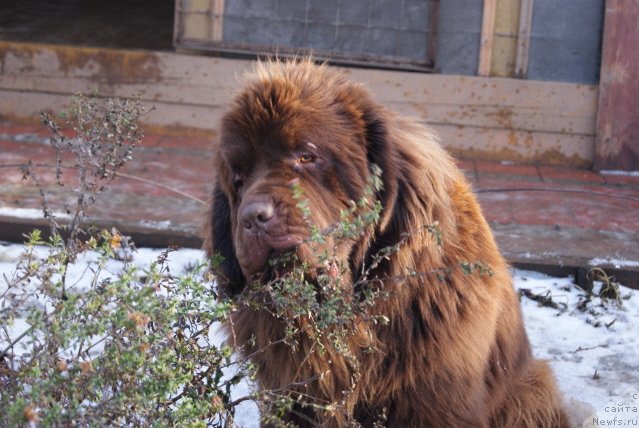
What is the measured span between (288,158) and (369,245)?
1.34ft

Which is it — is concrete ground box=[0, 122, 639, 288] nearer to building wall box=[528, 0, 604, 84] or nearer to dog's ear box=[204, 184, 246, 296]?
building wall box=[528, 0, 604, 84]

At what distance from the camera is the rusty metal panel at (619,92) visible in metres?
7.66

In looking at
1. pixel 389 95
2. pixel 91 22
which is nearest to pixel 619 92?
pixel 389 95

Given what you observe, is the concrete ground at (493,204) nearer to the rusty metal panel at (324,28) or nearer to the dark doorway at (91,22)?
the rusty metal panel at (324,28)

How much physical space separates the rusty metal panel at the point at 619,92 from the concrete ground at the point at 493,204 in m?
0.17

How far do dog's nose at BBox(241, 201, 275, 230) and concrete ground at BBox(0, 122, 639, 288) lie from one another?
2.39m

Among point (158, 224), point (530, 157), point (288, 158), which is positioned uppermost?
point (288, 158)

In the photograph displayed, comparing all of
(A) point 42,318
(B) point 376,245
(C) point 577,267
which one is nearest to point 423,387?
(B) point 376,245

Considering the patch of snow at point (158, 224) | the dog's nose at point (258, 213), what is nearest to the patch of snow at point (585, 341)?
the dog's nose at point (258, 213)

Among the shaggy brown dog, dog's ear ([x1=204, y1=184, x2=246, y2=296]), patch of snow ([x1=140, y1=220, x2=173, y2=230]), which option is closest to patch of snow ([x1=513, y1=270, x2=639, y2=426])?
the shaggy brown dog

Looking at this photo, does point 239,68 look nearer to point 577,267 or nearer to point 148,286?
point 577,267

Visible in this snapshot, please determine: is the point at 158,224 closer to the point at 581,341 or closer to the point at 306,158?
the point at 581,341

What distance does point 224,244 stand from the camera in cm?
356

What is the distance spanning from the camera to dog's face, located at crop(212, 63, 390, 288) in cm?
304
